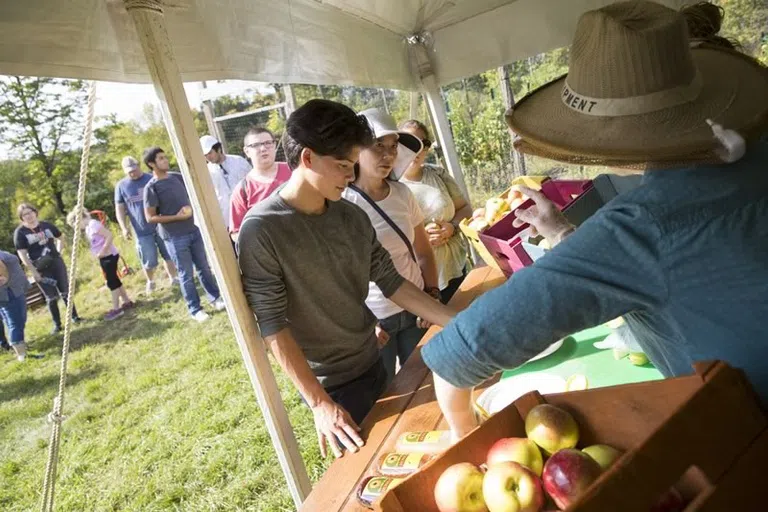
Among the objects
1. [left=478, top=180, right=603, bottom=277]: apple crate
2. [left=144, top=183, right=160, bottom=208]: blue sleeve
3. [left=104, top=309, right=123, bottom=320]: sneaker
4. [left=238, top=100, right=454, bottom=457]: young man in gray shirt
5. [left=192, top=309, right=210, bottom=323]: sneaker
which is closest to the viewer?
[left=238, top=100, right=454, bottom=457]: young man in gray shirt

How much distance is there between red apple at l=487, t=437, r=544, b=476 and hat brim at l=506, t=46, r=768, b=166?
547 mm

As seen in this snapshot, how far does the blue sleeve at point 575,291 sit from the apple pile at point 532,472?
0.21 m

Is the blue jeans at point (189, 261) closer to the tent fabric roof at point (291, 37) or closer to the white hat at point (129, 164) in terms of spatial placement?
the white hat at point (129, 164)

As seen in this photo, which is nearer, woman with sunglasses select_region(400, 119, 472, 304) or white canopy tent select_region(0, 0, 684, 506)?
white canopy tent select_region(0, 0, 684, 506)

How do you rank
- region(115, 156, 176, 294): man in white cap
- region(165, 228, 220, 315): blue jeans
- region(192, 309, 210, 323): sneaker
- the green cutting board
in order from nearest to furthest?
the green cutting board → region(165, 228, 220, 315): blue jeans → region(192, 309, 210, 323): sneaker → region(115, 156, 176, 294): man in white cap

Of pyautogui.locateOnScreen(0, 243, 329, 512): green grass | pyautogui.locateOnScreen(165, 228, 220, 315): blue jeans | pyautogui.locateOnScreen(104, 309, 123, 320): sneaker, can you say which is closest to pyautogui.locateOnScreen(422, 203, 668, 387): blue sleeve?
pyautogui.locateOnScreen(0, 243, 329, 512): green grass

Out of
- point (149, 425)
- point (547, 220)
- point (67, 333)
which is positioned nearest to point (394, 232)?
point (547, 220)

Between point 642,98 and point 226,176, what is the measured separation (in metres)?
5.03

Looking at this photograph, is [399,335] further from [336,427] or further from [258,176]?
[258,176]

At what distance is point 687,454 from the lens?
662 millimetres

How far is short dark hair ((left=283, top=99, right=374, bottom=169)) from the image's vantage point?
1.74 meters

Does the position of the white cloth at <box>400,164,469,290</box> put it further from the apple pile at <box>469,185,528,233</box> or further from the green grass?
the green grass

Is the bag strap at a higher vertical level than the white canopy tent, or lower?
lower

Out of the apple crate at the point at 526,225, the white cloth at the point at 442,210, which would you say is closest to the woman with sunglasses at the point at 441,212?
the white cloth at the point at 442,210
